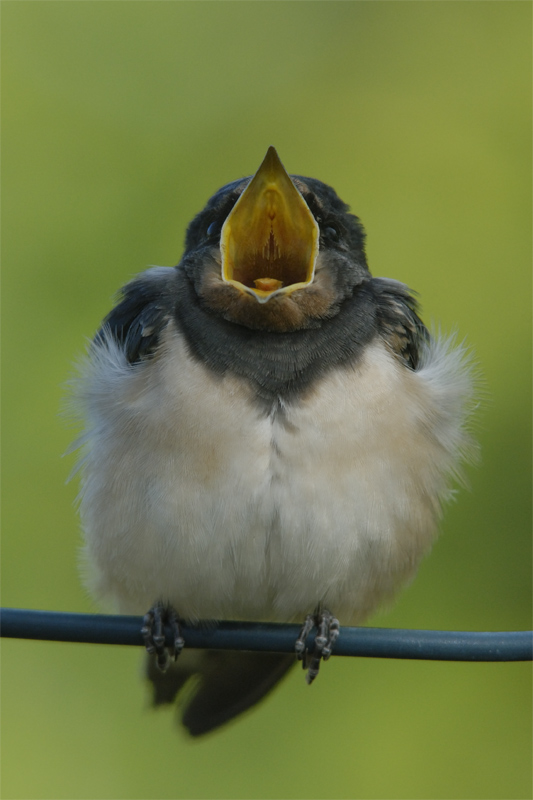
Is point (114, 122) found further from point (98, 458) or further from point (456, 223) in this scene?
point (98, 458)

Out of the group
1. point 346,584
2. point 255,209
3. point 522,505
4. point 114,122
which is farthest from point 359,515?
point 114,122

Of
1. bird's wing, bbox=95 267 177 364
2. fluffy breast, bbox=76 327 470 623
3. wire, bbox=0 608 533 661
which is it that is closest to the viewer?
wire, bbox=0 608 533 661

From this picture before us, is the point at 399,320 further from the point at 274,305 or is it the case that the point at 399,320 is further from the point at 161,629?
the point at 161,629

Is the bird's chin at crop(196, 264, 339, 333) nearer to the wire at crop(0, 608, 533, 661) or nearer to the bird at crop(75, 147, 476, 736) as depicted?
the bird at crop(75, 147, 476, 736)

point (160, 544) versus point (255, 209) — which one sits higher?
point (255, 209)

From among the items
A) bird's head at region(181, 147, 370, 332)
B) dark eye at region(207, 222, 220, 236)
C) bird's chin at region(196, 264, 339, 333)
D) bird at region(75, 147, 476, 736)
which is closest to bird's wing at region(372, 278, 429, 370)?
bird at region(75, 147, 476, 736)

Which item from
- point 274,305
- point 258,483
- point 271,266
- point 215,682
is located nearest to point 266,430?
point 258,483
